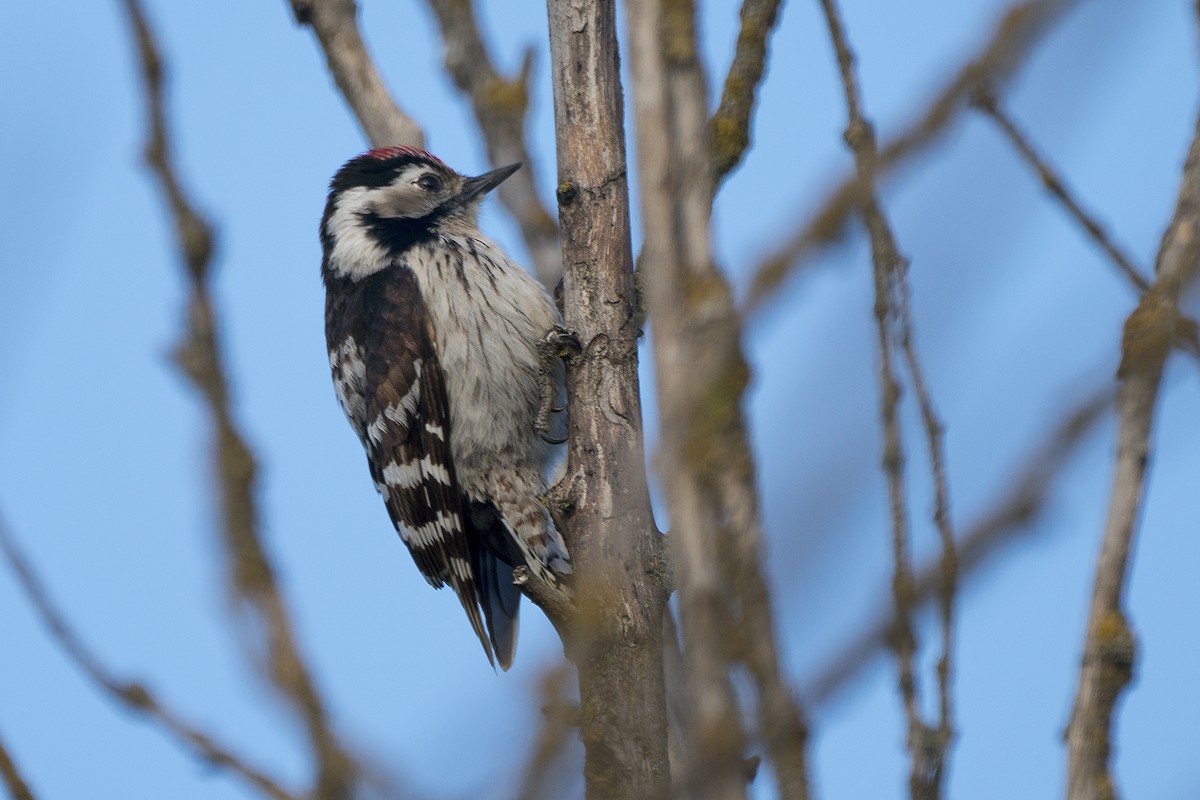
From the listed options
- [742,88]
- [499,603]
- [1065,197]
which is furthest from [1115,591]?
[499,603]

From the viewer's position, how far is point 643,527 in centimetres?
279

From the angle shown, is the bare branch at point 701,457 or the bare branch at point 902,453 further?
the bare branch at point 902,453

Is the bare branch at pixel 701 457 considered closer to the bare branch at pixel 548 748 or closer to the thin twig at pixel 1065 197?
the bare branch at pixel 548 748

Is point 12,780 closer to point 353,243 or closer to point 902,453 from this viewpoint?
point 902,453

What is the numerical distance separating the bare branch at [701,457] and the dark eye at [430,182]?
3.76 metres

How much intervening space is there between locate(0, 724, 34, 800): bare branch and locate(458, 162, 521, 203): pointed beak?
340 cm

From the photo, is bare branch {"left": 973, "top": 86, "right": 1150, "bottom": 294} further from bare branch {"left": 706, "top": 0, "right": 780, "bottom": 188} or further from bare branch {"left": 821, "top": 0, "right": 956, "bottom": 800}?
bare branch {"left": 706, "top": 0, "right": 780, "bottom": 188}

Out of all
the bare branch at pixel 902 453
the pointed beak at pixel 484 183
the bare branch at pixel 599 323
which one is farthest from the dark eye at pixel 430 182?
the bare branch at pixel 902 453

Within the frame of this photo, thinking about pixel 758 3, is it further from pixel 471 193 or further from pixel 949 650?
pixel 471 193

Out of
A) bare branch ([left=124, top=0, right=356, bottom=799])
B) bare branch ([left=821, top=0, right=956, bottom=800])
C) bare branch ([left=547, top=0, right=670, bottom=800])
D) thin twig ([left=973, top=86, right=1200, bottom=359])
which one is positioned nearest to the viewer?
bare branch ([left=124, top=0, right=356, bottom=799])

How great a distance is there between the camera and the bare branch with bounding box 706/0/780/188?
10.1ft

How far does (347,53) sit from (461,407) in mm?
1362

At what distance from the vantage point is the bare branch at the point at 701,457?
1.00 metres

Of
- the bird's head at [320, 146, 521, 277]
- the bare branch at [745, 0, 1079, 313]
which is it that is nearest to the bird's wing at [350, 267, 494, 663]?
the bird's head at [320, 146, 521, 277]
